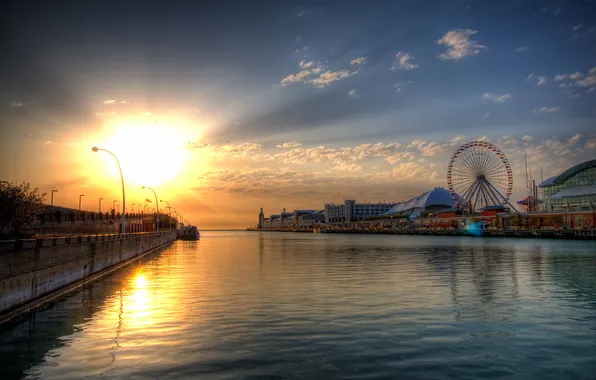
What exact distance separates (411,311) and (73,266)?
22.5 m

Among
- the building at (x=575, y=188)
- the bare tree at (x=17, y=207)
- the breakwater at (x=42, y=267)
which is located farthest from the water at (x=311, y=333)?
the building at (x=575, y=188)

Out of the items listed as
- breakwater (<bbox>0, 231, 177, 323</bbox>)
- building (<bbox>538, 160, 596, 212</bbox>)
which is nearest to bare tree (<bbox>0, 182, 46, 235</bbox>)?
breakwater (<bbox>0, 231, 177, 323</bbox>)

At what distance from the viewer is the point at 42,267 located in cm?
2408

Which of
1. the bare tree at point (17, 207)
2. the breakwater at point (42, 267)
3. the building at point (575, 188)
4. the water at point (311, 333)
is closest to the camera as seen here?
the water at point (311, 333)

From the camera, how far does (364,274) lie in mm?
38531

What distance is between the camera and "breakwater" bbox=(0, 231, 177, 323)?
1925cm

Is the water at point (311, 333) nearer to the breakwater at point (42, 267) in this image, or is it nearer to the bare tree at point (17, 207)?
the breakwater at point (42, 267)

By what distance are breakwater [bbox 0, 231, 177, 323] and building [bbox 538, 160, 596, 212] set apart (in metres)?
159

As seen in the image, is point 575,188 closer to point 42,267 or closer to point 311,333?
point 311,333

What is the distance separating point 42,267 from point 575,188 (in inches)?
7454

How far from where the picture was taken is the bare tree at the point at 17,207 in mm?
66500

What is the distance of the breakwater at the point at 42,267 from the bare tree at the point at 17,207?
32974mm

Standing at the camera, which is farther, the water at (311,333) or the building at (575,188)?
the building at (575,188)

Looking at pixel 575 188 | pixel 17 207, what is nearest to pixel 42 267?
pixel 17 207
